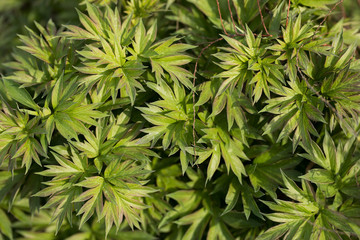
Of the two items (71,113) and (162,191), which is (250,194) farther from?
(71,113)

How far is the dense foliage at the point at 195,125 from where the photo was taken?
1577 millimetres

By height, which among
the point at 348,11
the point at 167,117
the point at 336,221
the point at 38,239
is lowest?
the point at 38,239

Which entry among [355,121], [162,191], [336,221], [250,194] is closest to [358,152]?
[355,121]

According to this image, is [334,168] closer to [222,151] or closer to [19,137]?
[222,151]

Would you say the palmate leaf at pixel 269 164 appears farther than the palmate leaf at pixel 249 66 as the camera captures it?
Yes

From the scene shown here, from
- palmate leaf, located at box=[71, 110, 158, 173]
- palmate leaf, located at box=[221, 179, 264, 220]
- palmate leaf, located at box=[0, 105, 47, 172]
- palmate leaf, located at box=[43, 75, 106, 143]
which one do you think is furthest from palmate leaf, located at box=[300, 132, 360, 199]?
palmate leaf, located at box=[0, 105, 47, 172]

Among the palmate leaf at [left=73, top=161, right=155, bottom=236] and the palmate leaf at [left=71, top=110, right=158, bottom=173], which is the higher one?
the palmate leaf at [left=71, top=110, right=158, bottom=173]

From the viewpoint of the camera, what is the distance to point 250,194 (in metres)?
1.71

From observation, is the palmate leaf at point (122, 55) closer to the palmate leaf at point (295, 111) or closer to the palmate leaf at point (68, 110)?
the palmate leaf at point (68, 110)

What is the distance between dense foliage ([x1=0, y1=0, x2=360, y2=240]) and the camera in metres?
1.58

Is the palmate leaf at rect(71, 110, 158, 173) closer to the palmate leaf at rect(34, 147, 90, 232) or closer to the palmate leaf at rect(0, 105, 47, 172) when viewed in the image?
the palmate leaf at rect(34, 147, 90, 232)

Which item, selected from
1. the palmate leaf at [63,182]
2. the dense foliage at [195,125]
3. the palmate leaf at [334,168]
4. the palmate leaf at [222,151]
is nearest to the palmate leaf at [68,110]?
the dense foliage at [195,125]

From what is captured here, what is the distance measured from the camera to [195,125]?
168 centimetres

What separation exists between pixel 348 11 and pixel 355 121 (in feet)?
3.99
